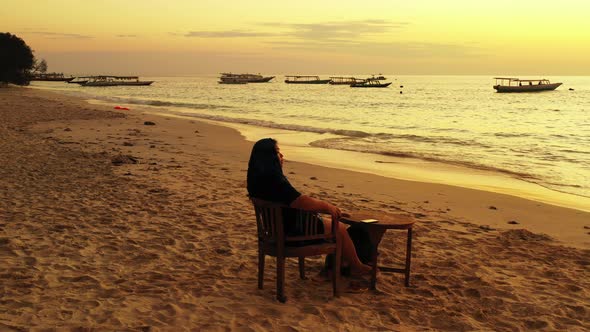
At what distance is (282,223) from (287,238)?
0.43 ft

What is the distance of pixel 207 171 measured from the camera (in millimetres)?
10992

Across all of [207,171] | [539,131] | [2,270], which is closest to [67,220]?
[2,270]

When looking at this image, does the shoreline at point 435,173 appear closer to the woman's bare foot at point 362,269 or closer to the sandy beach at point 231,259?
the sandy beach at point 231,259

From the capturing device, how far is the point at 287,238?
13.9ft

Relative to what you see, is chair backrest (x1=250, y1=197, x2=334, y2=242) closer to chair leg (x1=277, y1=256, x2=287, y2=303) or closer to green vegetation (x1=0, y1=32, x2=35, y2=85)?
chair leg (x1=277, y1=256, x2=287, y2=303)

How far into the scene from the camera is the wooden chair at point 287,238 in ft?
13.9

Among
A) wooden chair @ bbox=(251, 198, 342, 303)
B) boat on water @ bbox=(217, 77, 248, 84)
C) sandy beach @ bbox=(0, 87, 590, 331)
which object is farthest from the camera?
boat on water @ bbox=(217, 77, 248, 84)

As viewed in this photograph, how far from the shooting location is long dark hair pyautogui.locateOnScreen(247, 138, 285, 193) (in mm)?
4199

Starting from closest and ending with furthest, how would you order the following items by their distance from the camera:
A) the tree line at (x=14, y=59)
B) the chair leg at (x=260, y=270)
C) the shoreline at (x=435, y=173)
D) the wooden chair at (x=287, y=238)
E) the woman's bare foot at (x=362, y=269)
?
the wooden chair at (x=287, y=238) → the chair leg at (x=260, y=270) → the woman's bare foot at (x=362, y=269) → the shoreline at (x=435, y=173) → the tree line at (x=14, y=59)

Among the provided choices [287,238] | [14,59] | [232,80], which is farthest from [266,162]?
[232,80]

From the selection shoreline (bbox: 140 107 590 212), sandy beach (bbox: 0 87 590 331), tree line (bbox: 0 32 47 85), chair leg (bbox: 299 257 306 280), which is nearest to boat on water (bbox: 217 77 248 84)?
tree line (bbox: 0 32 47 85)

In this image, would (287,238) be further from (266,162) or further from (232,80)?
(232,80)

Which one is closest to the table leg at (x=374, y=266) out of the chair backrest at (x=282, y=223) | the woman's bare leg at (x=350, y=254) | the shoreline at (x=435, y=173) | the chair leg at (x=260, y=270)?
the woman's bare leg at (x=350, y=254)

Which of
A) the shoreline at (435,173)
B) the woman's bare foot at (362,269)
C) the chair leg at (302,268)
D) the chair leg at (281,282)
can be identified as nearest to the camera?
the chair leg at (281,282)
